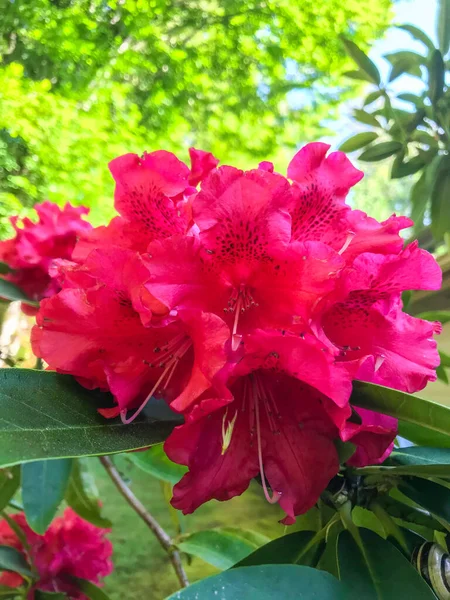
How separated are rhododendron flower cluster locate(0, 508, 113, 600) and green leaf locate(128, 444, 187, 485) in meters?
0.27

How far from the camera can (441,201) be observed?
0.95 meters

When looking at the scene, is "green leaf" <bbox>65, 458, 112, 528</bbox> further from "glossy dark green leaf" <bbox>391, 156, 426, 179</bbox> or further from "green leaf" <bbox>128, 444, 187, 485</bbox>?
"glossy dark green leaf" <bbox>391, 156, 426, 179</bbox>

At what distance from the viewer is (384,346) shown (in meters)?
0.35

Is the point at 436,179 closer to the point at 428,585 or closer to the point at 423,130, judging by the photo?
the point at 423,130

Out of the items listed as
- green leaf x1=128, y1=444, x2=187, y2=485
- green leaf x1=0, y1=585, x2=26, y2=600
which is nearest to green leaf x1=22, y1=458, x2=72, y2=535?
green leaf x1=128, y1=444, x2=187, y2=485

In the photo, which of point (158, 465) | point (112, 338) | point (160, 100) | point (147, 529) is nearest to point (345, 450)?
point (112, 338)

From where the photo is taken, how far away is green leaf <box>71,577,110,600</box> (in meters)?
0.74

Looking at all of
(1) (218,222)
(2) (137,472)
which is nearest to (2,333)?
(2) (137,472)

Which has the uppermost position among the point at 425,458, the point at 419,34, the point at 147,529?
the point at 419,34

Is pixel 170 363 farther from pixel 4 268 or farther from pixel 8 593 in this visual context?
pixel 8 593

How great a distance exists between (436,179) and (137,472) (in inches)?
44.0

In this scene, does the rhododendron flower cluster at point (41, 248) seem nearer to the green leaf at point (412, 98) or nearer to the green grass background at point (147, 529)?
the green grass background at point (147, 529)

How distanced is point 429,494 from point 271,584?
0.14 metres

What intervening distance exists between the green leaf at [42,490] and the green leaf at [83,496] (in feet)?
0.55
